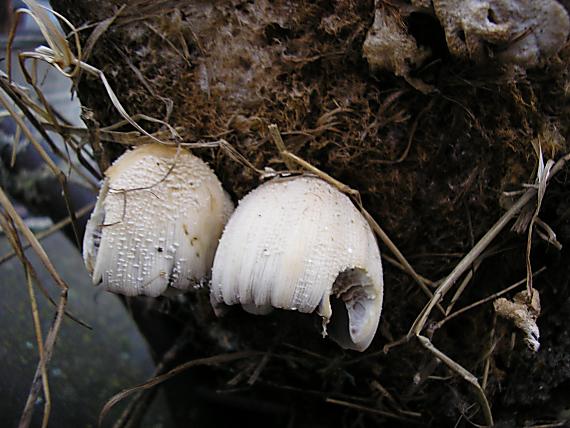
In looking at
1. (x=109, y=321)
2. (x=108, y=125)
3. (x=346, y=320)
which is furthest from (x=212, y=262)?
(x=109, y=321)

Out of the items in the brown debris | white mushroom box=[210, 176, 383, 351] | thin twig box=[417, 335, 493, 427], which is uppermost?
white mushroom box=[210, 176, 383, 351]

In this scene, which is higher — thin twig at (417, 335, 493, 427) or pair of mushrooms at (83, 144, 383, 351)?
pair of mushrooms at (83, 144, 383, 351)

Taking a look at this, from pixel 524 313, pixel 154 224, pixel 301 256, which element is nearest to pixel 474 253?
pixel 524 313

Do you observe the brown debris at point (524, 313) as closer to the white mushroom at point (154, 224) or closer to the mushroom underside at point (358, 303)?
Answer: the mushroom underside at point (358, 303)

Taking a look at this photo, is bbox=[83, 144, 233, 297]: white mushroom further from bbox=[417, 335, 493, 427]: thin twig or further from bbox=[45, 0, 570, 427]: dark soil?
bbox=[417, 335, 493, 427]: thin twig

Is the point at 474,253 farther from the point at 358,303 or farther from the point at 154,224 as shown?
the point at 154,224

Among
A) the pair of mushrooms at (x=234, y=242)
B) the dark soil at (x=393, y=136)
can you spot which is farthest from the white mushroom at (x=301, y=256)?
the dark soil at (x=393, y=136)

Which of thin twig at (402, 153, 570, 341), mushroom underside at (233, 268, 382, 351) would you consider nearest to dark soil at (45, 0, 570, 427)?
thin twig at (402, 153, 570, 341)
